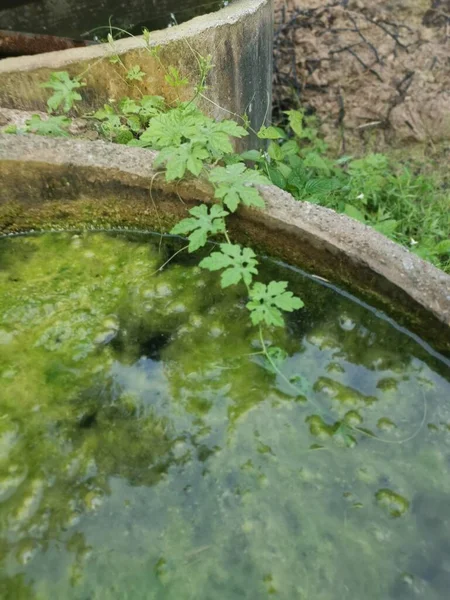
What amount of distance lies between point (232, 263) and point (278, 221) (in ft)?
0.63

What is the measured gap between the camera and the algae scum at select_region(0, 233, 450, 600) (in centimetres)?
120

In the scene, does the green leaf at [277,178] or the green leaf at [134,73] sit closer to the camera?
the green leaf at [134,73]

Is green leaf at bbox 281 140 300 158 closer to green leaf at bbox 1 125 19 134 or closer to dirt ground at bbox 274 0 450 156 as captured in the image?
dirt ground at bbox 274 0 450 156

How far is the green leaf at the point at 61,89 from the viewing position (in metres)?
2.10

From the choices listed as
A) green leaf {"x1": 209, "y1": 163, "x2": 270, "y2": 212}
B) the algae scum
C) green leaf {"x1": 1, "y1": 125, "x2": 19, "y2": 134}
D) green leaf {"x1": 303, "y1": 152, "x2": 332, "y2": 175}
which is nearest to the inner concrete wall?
green leaf {"x1": 303, "y1": 152, "x2": 332, "y2": 175}

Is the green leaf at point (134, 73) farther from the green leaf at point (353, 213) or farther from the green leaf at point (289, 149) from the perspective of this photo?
the green leaf at point (353, 213)

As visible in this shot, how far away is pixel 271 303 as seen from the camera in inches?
59.0

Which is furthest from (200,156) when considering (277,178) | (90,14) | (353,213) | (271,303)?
(90,14)

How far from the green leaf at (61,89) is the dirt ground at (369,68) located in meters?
1.73

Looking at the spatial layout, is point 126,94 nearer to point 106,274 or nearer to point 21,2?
point 106,274

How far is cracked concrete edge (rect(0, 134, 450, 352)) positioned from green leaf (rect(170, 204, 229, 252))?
0.08 m

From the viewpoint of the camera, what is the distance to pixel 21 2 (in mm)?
3123

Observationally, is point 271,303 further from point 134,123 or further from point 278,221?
point 134,123

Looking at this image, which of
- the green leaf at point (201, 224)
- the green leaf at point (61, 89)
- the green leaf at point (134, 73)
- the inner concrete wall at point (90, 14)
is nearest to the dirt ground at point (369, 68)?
the inner concrete wall at point (90, 14)
